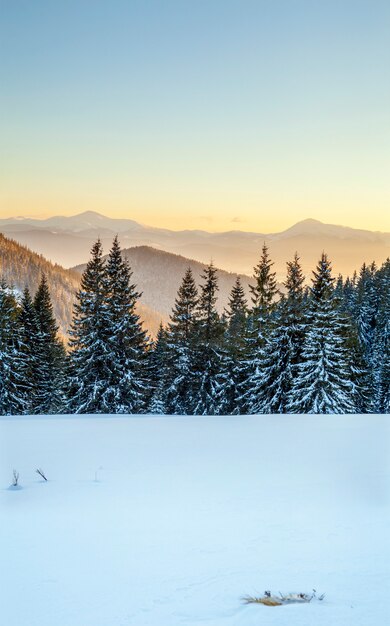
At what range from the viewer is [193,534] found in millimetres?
4348

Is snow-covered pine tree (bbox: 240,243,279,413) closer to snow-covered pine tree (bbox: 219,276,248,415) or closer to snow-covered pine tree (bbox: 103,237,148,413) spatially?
snow-covered pine tree (bbox: 219,276,248,415)

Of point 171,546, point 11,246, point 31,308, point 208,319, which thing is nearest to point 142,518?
point 171,546

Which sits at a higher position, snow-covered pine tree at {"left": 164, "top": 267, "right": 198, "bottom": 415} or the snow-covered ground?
the snow-covered ground

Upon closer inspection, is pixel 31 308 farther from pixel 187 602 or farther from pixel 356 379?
pixel 187 602

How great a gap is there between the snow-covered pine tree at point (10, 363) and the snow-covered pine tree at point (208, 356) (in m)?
10.8

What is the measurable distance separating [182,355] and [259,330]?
5.26 meters

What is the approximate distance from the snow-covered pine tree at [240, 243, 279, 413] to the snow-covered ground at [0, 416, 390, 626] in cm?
1692

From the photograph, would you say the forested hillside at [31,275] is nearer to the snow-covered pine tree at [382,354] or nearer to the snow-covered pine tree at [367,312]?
the snow-covered pine tree at [367,312]

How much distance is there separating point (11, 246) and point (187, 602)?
208407 millimetres

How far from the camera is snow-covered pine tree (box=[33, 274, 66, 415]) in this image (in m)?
30.9

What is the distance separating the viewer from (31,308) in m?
31.2

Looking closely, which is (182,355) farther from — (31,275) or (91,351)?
(31,275)

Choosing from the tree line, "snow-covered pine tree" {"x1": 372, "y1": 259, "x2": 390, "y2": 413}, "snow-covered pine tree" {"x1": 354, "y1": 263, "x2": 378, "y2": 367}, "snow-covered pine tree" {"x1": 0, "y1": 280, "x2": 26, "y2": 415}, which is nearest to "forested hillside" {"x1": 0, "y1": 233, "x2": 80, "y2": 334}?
"snow-covered pine tree" {"x1": 354, "y1": 263, "x2": 378, "y2": 367}

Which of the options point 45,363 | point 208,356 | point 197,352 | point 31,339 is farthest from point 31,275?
point 208,356
